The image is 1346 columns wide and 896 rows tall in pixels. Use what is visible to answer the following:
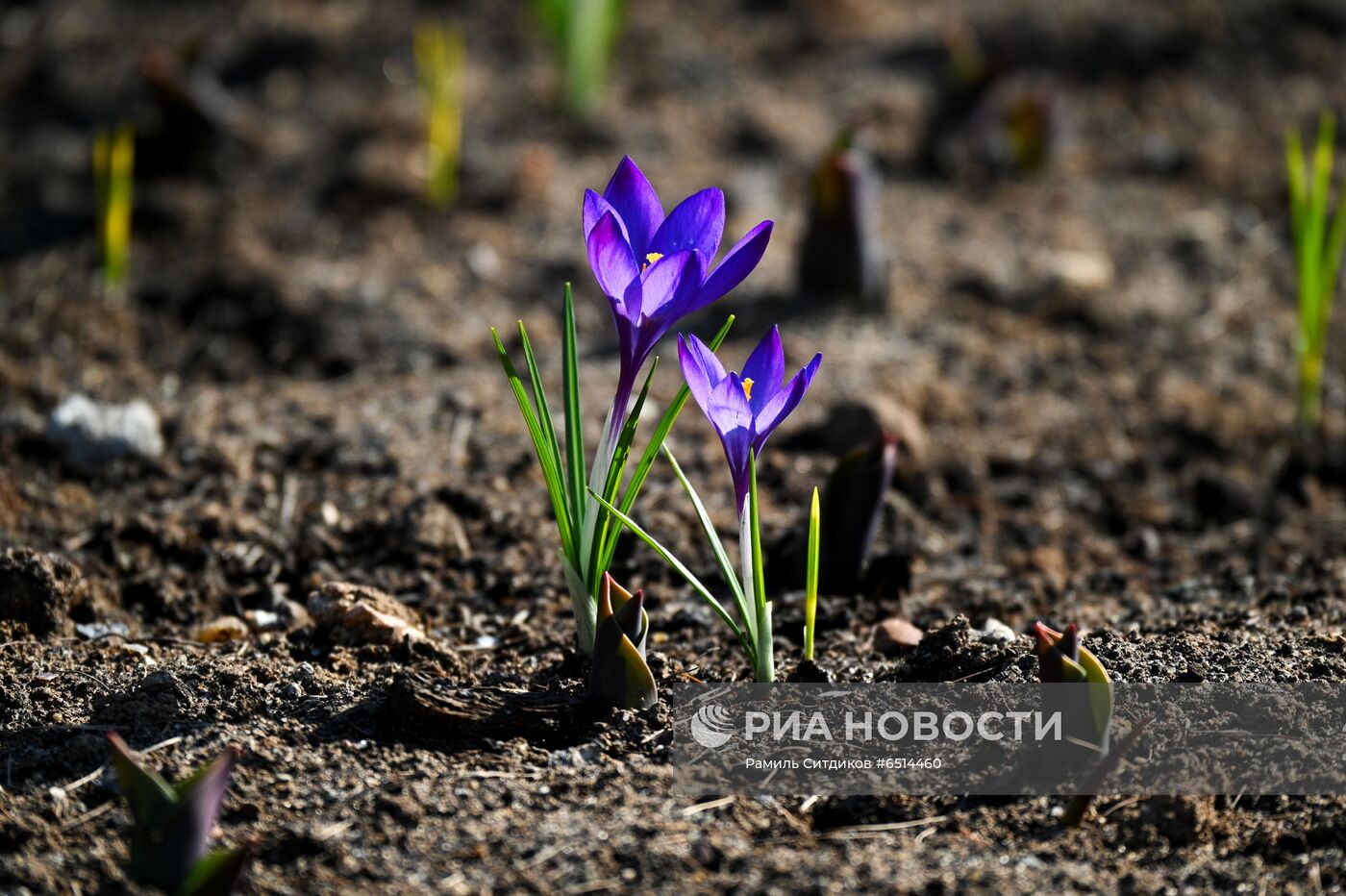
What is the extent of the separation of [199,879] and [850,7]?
4457 millimetres

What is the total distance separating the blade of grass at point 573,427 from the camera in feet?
6.11

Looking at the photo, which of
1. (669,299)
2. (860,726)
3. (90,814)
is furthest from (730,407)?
(90,814)

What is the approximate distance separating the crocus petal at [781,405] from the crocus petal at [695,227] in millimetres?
209

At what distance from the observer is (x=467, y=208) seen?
3957 mm

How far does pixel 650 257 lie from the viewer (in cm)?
175

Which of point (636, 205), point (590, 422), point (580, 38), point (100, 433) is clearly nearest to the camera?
point (636, 205)

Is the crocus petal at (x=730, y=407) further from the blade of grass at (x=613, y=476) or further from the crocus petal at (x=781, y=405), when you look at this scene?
the blade of grass at (x=613, y=476)

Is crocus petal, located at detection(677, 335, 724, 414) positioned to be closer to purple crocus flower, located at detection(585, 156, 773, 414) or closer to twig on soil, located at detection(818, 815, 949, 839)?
purple crocus flower, located at detection(585, 156, 773, 414)

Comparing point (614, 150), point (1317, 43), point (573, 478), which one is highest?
point (1317, 43)

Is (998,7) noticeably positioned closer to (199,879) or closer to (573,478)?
(573,478)

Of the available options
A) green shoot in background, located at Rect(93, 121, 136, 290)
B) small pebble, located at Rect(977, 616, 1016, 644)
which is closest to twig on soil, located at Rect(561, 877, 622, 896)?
small pebble, located at Rect(977, 616, 1016, 644)

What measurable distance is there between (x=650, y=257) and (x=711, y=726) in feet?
2.21

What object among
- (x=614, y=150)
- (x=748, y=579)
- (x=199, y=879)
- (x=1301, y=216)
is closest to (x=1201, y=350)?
(x=1301, y=216)

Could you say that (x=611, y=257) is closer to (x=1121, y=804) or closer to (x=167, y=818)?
(x=167, y=818)
